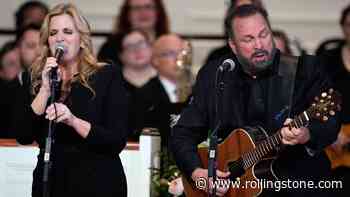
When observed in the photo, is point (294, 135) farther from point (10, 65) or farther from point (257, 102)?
point (10, 65)

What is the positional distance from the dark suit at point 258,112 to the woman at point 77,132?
1.49 feet

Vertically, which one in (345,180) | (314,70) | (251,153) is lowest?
(345,180)

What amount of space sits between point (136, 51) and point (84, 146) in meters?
3.51

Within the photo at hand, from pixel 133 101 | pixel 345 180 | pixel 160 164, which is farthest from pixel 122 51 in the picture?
pixel 345 180

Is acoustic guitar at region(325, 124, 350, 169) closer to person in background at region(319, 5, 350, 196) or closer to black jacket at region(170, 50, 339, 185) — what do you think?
person in background at region(319, 5, 350, 196)

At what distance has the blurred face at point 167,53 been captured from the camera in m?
10.4

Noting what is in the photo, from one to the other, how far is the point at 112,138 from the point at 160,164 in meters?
1.43

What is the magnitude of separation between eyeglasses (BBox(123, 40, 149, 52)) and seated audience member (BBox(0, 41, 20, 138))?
109 centimetres

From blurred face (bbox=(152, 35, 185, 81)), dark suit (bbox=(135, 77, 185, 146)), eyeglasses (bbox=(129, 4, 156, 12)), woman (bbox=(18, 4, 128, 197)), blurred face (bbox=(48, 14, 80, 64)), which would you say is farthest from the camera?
eyeglasses (bbox=(129, 4, 156, 12))

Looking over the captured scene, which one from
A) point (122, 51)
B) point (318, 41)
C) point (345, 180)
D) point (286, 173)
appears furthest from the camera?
point (318, 41)

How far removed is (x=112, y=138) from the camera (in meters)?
7.19

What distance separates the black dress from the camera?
23.8 feet

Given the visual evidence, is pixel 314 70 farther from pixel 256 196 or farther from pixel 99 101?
pixel 99 101

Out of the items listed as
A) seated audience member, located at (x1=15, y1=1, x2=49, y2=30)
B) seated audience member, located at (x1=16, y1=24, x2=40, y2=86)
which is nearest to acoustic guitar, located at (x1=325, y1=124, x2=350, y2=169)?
seated audience member, located at (x1=16, y1=24, x2=40, y2=86)
